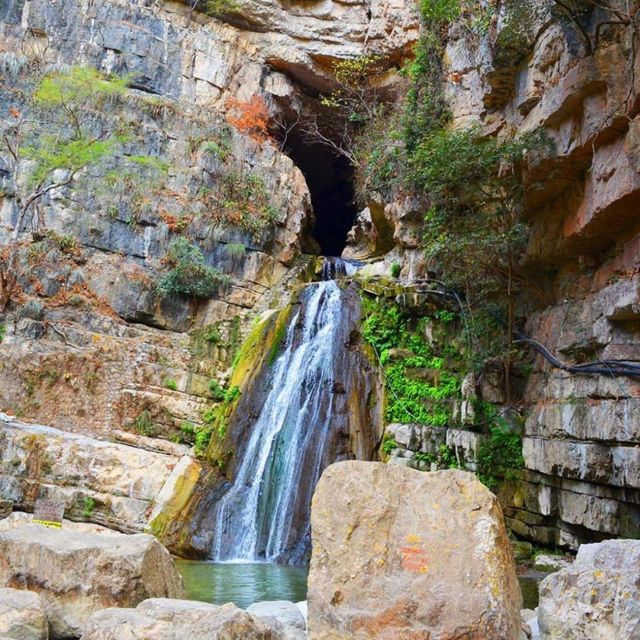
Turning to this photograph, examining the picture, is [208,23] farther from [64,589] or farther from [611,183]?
[64,589]

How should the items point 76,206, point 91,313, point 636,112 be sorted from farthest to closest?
point 76,206
point 91,313
point 636,112

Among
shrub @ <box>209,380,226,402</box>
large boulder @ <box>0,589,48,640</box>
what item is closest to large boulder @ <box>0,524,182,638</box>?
large boulder @ <box>0,589,48,640</box>

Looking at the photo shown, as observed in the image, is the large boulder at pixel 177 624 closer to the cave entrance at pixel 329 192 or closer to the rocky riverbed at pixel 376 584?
the rocky riverbed at pixel 376 584

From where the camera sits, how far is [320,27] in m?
21.7

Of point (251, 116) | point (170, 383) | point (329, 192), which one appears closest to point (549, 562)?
point (170, 383)

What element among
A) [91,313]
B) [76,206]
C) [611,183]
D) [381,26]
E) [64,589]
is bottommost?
[64,589]

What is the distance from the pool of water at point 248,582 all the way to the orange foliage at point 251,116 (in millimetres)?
14821

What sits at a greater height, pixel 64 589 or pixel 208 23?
pixel 208 23

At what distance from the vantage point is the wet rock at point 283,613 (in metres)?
4.77

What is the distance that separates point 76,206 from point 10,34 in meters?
7.60

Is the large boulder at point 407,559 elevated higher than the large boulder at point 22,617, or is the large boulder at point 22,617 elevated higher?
the large boulder at point 407,559

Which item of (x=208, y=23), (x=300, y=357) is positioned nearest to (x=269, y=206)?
(x=300, y=357)

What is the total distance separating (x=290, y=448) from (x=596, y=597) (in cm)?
791

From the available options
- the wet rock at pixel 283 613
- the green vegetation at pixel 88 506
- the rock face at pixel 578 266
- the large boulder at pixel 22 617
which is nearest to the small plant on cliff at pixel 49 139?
the green vegetation at pixel 88 506
